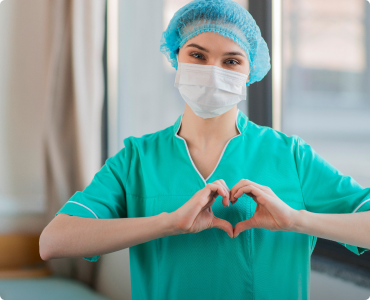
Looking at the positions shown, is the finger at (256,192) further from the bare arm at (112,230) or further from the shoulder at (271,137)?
the shoulder at (271,137)

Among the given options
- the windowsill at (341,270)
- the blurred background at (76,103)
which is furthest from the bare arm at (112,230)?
the blurred background at (76,103)

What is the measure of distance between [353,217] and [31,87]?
187 cm

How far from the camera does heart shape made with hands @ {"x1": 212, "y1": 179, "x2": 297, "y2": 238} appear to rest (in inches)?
30.8

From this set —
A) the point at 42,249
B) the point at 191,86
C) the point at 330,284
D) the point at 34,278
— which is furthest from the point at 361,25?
the point at 34,278

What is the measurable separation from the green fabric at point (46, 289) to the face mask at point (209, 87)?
4.66ft

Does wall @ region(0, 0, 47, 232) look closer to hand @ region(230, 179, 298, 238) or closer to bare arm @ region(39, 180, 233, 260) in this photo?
bare arm @ region(39, 180, 233, 260)

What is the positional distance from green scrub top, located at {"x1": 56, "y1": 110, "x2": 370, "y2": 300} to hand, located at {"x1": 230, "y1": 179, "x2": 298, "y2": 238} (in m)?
0.08

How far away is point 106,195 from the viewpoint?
0.95 m

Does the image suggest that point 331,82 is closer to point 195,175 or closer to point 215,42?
point 215,42

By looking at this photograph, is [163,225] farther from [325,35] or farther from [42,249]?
[325,35]

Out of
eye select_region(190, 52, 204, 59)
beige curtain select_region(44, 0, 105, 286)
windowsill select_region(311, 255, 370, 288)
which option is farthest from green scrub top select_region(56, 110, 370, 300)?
beige curtain select_region(44, 0, 105, 286)

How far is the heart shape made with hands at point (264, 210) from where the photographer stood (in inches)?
30.8

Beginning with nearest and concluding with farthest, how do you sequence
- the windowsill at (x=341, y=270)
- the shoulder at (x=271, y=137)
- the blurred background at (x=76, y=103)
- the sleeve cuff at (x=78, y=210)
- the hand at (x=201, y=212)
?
1. the hand at (x=201, y=212)
2. the sleeve cuff at (x=78, y=210)
3. the shoulder at (x=271, y=137)
4. the windowsill at (x=341, y=270)
5. the blurred background at (x=76, y=103)

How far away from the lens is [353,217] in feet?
2.67
